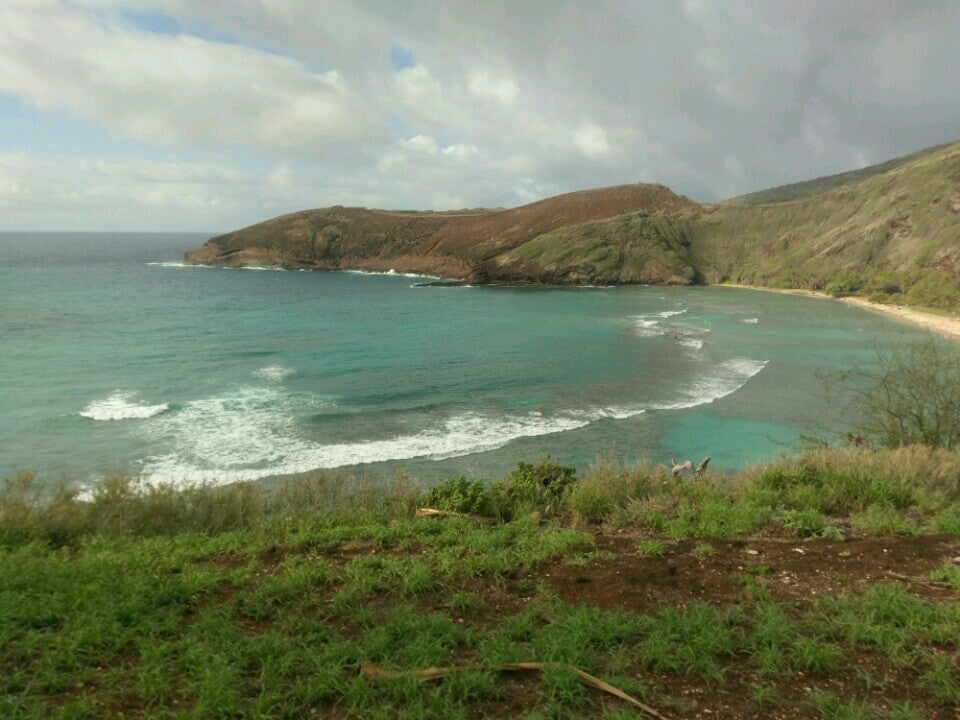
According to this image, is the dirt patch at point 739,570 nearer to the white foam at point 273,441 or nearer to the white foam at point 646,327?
the white foam at point 273,441

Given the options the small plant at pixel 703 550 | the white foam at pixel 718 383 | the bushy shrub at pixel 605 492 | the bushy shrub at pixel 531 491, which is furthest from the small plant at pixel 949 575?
the white foam at pixel 718 383

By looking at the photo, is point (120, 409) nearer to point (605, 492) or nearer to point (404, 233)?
point (605, 492)

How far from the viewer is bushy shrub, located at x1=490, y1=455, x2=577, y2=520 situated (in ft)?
28.9

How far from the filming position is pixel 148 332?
38.7 m

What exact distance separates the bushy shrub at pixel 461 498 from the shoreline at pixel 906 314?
4273 cm

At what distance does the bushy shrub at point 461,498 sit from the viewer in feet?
28.3

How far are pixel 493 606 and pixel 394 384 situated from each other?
70.7 ft

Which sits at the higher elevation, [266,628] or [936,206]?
[936,206]

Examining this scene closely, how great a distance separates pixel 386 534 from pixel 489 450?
11.5m

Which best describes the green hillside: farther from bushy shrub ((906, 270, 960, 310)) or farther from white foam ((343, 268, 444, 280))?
white foam ((343, 268, 444, 280))

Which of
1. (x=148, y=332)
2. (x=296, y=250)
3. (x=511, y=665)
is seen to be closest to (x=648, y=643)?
(x=511, y=665)

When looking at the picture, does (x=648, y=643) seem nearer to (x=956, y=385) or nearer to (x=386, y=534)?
(x=386, y=534)

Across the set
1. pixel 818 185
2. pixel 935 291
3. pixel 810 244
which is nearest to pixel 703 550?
pixel 935 291

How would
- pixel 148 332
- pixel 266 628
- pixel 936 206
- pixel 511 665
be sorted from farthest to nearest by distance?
pixel 936 206
pixel 148 332
pixel 266 628
pixel 511 665
